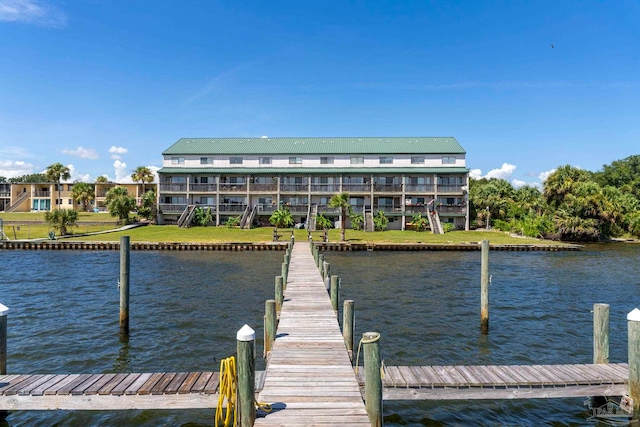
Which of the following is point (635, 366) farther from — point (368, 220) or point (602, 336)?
point (368, 220)

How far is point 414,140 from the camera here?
206 ft

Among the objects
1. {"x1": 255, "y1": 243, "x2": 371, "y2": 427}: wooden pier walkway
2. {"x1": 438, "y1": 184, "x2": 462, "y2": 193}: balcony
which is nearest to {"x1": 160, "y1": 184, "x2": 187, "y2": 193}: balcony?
{"x1": 438, "y1": 184, "x2": 462, "y2": 193}: balcony

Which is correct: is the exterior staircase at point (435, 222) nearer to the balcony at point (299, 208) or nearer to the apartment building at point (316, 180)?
the apartment building at point (316, 180)

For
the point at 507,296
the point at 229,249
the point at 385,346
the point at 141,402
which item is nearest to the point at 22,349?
the point at 141,402

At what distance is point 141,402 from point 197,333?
7697 mm

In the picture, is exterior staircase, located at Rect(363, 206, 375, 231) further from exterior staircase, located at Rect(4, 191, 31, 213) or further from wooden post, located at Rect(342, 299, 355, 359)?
exterior staircase, located at Rect(4, 191, 31, 213)

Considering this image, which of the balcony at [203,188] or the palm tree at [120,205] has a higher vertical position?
the balcony at [203,188]

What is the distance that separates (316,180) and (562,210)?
32236 mm

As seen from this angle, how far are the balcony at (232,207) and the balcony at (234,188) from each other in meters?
2.03

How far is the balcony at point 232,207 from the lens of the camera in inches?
2243

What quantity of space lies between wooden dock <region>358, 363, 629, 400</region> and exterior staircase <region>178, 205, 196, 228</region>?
4863 centimetres

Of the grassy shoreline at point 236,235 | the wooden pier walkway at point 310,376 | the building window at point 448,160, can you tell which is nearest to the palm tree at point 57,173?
the grassy shoreline at point 236,235

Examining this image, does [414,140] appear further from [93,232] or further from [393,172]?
[93,232]

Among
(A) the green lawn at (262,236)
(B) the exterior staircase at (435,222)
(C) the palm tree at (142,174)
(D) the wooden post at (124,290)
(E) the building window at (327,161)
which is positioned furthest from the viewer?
(C) the palm tree at (142,174)
